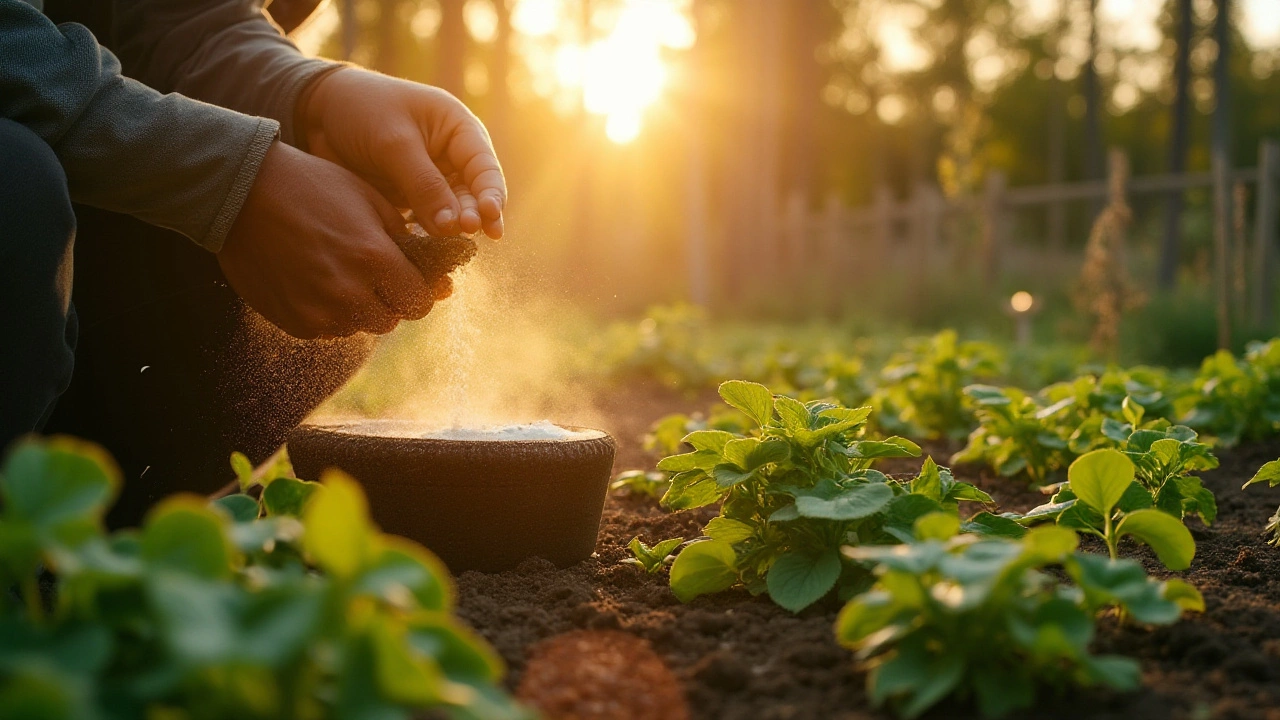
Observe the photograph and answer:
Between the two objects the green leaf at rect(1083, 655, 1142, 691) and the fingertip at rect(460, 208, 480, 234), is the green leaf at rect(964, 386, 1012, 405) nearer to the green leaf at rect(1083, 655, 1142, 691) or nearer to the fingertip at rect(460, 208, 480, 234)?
the fingertip at rect(460, 208, 480, 234)

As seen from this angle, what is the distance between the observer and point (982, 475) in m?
3.04

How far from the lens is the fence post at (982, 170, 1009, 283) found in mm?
12266

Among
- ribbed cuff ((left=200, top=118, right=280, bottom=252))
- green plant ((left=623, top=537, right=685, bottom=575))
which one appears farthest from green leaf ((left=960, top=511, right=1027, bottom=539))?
ribbed cuff ((left=200, top=118, right=280, bottom=252))

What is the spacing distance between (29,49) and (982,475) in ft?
8.57

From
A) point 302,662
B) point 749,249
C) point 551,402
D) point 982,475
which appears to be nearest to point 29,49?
point 302,662

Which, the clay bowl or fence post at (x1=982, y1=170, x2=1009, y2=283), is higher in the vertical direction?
the clay bowl

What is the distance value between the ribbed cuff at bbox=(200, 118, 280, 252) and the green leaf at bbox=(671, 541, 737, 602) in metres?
1.02

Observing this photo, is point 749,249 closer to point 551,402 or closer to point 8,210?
point 551,402

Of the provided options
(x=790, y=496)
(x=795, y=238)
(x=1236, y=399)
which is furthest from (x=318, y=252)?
(x=795, y=238)

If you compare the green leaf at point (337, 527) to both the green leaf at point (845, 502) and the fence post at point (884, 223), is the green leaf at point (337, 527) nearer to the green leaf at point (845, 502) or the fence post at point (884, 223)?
the green leaf at point (845, 502)

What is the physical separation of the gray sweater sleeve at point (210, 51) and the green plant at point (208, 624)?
1.70 m

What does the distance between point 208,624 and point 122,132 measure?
1298 millimetres

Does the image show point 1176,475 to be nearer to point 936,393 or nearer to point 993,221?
point 936,393

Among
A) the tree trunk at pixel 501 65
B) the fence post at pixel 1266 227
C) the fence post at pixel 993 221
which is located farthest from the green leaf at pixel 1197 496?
the tree trunk at pixel 501 65
